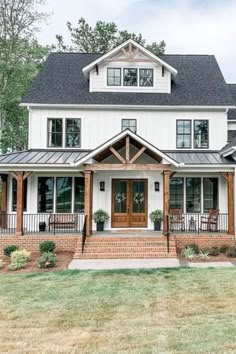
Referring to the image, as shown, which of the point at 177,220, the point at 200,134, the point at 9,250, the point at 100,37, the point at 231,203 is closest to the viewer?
the point at 9,250

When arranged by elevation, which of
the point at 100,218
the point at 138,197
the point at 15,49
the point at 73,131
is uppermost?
the point at 15,49

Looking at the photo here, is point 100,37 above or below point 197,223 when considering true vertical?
above

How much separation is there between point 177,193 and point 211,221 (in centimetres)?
210

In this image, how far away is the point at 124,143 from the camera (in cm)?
1434

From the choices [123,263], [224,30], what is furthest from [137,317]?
[224,30]

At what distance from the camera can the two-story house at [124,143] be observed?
14961mm

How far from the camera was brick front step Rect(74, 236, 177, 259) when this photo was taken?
465 inches

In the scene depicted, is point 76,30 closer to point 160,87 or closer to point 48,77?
point 48,77

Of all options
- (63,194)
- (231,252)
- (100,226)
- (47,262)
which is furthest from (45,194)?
(231,252)

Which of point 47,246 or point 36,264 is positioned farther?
point 47,246

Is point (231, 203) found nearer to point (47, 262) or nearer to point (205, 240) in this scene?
point (205, 240)

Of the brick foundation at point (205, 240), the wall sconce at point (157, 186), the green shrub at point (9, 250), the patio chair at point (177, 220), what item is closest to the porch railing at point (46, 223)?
the green shrub at point (9, 250)

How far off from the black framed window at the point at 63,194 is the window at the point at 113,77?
5623mm

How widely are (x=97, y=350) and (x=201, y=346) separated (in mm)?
1635
